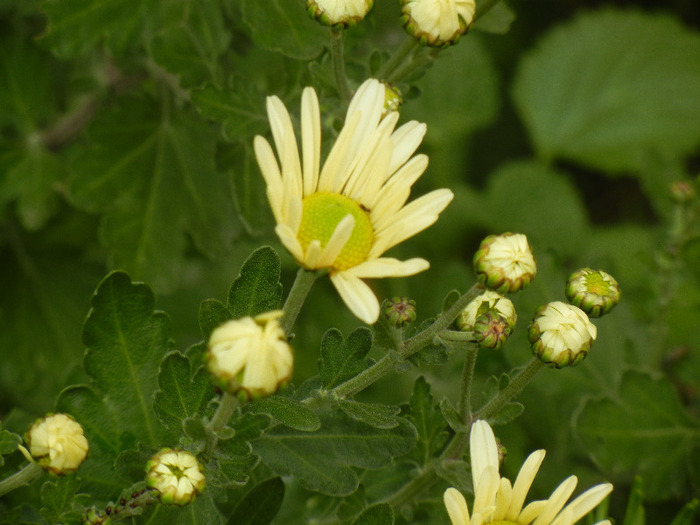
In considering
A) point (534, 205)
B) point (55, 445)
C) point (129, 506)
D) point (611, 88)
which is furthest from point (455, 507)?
point (611, 88)

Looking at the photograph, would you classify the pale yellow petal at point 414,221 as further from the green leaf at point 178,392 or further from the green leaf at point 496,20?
the green leaf at point 496,20

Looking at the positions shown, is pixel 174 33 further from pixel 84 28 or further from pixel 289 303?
pixel 289 303

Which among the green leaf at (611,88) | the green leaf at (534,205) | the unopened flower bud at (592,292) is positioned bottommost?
the green leaf at (534,205)

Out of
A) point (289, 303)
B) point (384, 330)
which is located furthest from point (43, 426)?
point (384, 330)

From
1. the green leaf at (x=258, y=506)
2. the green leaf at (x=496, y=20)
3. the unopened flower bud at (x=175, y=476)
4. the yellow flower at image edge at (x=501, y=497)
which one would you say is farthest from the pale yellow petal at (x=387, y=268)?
the green leaf at (x=496, y=20)

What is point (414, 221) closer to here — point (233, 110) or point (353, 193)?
point (353, 193)

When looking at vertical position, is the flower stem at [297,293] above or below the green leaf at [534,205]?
above
